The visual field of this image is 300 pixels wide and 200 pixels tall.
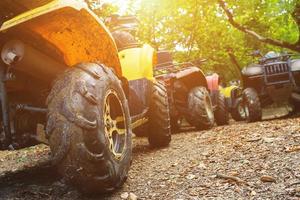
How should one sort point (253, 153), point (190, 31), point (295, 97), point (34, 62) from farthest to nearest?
point (190, 31) → point (295, 97) → point (253, 153) → point (34, 62)

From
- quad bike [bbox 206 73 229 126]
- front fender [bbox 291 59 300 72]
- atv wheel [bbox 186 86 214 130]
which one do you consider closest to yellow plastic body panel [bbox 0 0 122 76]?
atv wheel [bbox 186 86 214 130]

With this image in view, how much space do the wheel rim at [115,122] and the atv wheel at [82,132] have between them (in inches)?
7.0

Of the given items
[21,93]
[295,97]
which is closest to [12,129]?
[21,93]

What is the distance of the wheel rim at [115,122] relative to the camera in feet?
10.1

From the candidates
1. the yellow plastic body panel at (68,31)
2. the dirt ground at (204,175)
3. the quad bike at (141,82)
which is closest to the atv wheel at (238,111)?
the quad bike at (141,82)

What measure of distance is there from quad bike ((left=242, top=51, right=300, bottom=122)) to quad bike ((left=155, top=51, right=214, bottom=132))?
1.23 m

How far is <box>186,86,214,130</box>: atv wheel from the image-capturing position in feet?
25.8

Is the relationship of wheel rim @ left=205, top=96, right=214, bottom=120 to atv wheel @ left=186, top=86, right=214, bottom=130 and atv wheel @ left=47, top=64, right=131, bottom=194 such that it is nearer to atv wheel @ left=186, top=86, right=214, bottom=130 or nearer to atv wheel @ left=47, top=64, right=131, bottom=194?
atv wheel @ left=186, top=86, right=214, bottom=130

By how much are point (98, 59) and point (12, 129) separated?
0.92 m

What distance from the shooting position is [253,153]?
3816 mm

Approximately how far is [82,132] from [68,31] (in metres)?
0.86

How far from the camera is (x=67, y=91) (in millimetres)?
2660

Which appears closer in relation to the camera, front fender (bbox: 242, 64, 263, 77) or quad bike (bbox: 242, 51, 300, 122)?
quad bike (bbox: 242, 51, 300, 122)

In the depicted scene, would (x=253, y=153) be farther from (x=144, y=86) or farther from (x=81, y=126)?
(x=81, y=126)
